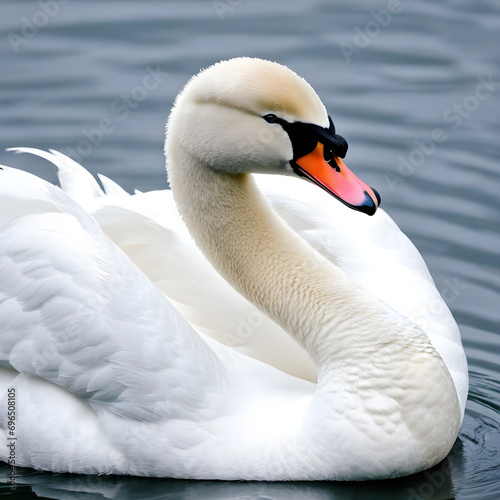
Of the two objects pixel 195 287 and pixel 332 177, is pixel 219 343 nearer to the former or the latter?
pixel 195 287

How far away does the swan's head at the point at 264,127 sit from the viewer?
5.69 metres

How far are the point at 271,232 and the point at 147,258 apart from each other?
2.68ft

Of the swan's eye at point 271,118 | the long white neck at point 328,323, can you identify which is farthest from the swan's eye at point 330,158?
the long white neck at point 328,323

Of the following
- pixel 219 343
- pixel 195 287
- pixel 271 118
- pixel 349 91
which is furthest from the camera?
pixel 349 91

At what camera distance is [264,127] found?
18.9ft

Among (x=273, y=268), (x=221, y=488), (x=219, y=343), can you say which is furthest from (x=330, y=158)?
(x=221, y=488)

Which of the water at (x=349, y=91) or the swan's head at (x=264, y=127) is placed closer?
the swan's head at (x=264, y=127)

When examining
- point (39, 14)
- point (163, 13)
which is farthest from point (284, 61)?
point (39, 14)

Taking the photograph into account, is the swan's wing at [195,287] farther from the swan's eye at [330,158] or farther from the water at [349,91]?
the water at [349,91]

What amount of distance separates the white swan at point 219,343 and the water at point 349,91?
123 centimetres

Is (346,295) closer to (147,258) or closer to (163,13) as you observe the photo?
(147,258)

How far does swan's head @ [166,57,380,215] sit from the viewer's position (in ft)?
18.7

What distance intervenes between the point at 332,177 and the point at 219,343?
1.10m

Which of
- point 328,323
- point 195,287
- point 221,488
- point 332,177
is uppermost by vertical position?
point 332,177
